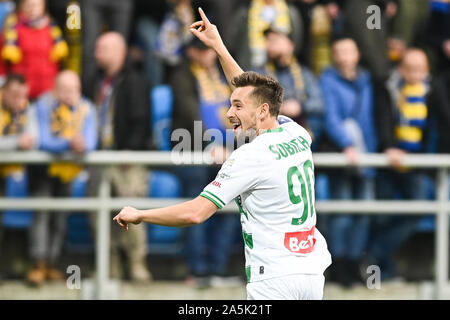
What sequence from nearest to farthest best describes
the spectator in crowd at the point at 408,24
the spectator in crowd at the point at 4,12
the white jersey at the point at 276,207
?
the white jersey at the point at 276,207, the spectator in crowd at the point at 4,12, the spectator in crowd at the point at 408,24

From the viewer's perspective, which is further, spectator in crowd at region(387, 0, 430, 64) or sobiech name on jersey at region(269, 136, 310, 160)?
spectator in crowd at region(387, 0, 430, 64)

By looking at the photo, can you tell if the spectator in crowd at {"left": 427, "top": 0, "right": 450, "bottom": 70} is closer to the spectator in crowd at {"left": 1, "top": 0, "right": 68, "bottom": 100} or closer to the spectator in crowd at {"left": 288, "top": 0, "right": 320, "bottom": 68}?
the spectator in crowd at {"left": 288, "top": 0, "right": 320, "bottom": 68}

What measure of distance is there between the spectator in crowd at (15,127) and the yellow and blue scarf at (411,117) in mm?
3456

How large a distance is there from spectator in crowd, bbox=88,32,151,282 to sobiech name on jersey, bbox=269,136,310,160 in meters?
3.35

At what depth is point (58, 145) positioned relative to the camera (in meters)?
8.62

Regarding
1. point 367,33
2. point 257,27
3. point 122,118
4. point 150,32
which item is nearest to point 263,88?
point 122,118

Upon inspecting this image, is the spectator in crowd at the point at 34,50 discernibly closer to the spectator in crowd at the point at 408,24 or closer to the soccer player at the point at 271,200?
the spectator in crowd at the point at 408,24

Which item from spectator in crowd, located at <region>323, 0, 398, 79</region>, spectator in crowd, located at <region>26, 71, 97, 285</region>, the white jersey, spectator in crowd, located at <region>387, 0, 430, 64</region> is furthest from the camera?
spectator in crowd, located at <region>387, 0, 430, 64</region>

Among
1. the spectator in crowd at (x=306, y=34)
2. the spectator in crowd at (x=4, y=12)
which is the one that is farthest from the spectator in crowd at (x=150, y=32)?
the spectator in crowd at (x=306, y=34)

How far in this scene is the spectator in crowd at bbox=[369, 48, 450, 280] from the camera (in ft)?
29.6

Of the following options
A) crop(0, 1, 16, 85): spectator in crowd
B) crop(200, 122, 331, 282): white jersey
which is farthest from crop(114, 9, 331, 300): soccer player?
crop(0, 1, 16, 85): spectator in crowd

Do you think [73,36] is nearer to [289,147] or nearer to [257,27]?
[257,27]

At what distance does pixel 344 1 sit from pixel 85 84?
105 inches

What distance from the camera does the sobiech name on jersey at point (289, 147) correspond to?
541cm
